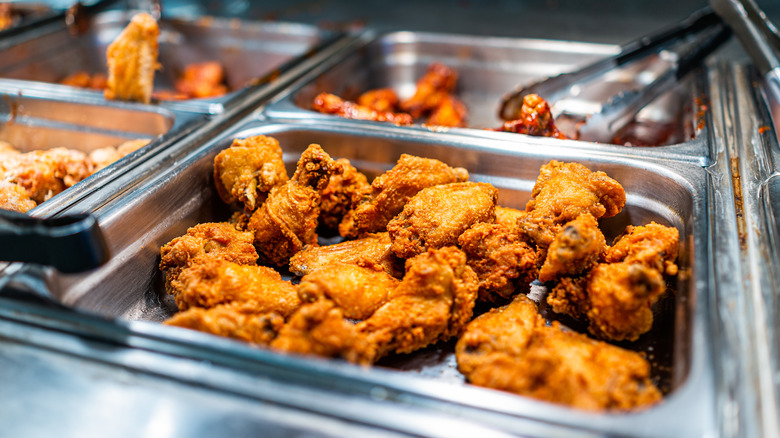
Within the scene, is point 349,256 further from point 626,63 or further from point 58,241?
point 626,63

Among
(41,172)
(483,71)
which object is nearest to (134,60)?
(41,172)

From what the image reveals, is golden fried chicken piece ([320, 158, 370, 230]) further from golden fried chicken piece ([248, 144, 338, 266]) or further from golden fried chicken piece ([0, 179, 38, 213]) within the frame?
golden fried chicken piece ([0, 179, 38, 213])

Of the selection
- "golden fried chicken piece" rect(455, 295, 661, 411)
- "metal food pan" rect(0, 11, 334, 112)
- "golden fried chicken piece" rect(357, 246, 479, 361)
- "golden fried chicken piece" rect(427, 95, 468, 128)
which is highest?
"metal food pan" rect(0, 11, 334, 112)

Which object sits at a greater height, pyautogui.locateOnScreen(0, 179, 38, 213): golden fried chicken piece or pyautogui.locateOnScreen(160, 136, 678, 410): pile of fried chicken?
pyautogui.locateOnScreen(0, 179, 38, 213): golden fried chicken piece

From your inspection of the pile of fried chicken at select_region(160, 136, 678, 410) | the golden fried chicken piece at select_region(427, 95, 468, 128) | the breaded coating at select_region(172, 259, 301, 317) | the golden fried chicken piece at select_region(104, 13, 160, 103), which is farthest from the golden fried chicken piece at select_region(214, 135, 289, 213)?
the golden fried chicken piece at select_region(427, 95, 468, 128)

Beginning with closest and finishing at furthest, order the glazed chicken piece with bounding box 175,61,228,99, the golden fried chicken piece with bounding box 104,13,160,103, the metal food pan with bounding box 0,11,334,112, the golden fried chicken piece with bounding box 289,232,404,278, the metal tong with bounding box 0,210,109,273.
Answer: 1. the metal tong with bounding box 0,210,109,273
2. the golden fried chicken piece with bounding box 289,232,404,278
3. the golden fried chicken piece with bounding box 104,13,160,103
4. the glazed chicken piece with bounding box 175,61,228,99
5. the metal food pan with bounding box 0,11,334,112

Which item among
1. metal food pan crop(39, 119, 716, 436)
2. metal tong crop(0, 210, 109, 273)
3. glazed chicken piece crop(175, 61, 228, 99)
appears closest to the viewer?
metal food pan crop(39, 119, 716, 436)

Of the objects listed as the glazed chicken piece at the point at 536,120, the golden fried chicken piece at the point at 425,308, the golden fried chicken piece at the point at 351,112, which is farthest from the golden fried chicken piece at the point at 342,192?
the glazed chicken piece at the point at 536,120

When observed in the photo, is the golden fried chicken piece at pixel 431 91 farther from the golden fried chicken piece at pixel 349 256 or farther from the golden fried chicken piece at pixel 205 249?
the golden fried chicken piece at pixel 205 249
